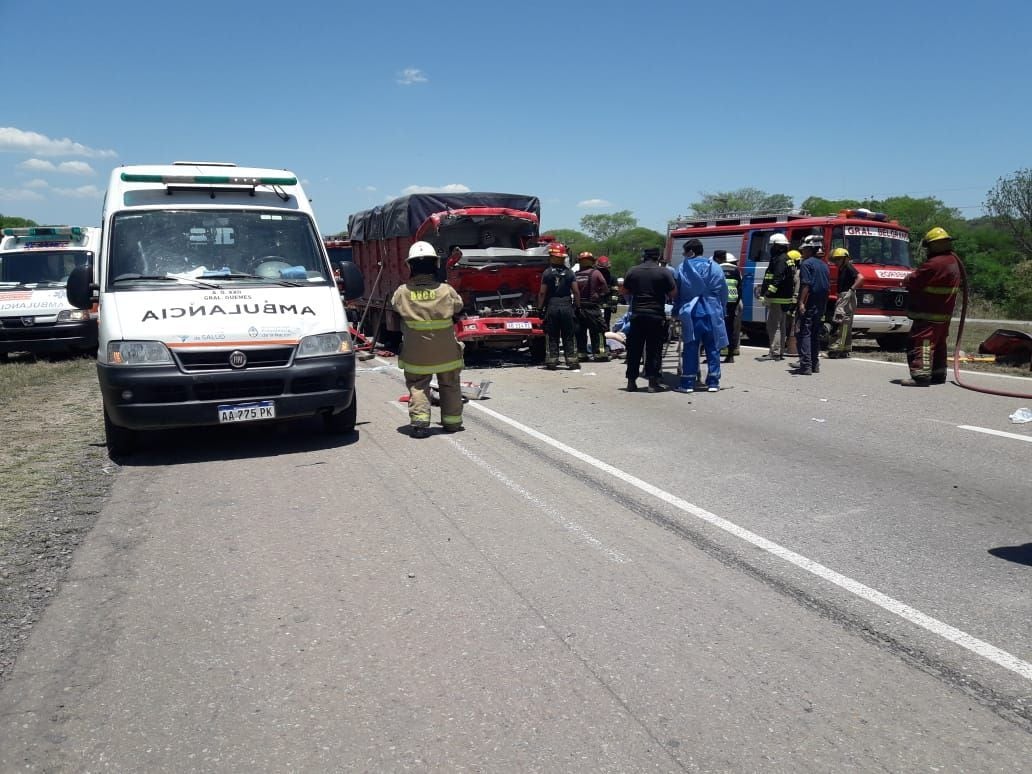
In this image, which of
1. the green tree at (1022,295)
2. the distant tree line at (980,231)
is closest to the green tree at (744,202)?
the distant tree line at (980,231)

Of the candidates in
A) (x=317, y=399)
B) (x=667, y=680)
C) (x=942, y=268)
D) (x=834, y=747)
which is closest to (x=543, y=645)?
(x=667, y=680)

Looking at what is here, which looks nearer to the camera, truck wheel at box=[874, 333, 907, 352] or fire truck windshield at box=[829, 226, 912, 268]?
fire truck windshield at box=[829, 226, 912, 268]

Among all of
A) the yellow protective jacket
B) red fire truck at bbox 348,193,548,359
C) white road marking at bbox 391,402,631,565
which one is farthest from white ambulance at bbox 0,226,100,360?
white road marking at bbox 391,402,631,565

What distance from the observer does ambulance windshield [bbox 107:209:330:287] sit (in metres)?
7.67

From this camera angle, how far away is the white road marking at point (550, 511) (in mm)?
4871

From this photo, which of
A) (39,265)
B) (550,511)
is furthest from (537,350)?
(39,265)

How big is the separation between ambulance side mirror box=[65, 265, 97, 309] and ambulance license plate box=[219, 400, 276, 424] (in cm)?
192

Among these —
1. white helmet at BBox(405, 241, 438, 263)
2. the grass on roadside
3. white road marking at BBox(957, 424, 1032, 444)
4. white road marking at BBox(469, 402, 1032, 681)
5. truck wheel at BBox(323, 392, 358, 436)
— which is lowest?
the grass on roadside

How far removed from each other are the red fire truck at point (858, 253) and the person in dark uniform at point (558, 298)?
151 inches

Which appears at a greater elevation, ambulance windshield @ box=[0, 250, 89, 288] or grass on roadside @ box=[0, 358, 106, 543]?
ambulance windshield @ box=[0, 250, 89, 288]

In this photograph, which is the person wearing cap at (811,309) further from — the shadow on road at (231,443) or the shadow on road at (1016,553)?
the shadow on road at (1016,553)

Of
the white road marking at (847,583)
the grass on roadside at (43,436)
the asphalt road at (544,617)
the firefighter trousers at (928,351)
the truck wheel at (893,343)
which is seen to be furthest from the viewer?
the truck wheel at (893,343)

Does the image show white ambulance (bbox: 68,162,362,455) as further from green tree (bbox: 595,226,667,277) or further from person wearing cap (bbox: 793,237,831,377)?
green tree (bbox: 595,226,667,277)

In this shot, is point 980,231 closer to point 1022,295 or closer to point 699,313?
point 1022,295
